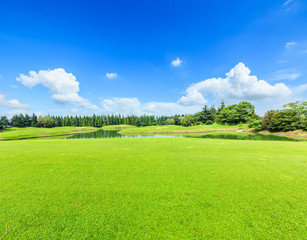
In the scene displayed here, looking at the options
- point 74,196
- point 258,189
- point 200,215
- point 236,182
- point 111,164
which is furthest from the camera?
point 111,164

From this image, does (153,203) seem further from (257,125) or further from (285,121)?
(257,125)

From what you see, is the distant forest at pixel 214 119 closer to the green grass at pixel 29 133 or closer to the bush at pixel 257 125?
the bush at pixel 257 125

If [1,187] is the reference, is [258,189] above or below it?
below

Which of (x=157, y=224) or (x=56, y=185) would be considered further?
(x=56, y=185)

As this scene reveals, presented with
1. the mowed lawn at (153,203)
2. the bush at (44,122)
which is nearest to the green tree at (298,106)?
the mowed lawn at (153,203)

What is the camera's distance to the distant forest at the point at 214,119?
3449cm

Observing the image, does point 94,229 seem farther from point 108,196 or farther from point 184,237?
point 184,237

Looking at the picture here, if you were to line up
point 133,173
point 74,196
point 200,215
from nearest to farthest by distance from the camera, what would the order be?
1. point 200,215
2. point 74,196
3. point 133,173

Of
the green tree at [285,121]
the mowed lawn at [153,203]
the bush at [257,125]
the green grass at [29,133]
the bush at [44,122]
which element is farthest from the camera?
the bush at [44,122]

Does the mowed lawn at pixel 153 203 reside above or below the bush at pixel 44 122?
below

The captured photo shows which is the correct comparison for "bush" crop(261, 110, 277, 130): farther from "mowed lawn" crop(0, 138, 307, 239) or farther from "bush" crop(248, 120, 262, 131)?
"mowed lawn" crop(0, 138, 307, 239)

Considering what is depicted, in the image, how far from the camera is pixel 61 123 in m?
91.2

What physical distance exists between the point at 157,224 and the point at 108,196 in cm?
153

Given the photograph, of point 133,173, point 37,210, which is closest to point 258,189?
point 133,173
